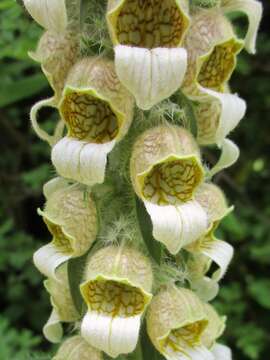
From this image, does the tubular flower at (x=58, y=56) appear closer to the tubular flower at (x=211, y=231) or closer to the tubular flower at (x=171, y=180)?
the tubular flower at (x=171, y=180)

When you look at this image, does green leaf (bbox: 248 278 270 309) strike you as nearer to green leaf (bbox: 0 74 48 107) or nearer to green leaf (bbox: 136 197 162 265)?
green leaf (bbox: 0 74 48 107)

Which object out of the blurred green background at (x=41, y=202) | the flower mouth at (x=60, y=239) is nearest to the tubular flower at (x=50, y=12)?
the flower mouth at (x=60, y=239)

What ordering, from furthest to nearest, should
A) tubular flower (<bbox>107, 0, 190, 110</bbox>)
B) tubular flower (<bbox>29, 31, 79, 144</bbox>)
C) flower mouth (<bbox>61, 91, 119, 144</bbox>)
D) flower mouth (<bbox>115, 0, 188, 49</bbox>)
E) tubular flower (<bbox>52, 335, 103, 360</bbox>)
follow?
tubular flower (<bbox>52, 335, 103, 360</bbox>) < tubular flower (<bbox>29, 31, 79, 144</bbox>) < flower mouth (<bbox>61, 91, 119, 144</bbox>) < flower mouth (<bbox>115, 0, 188, 49</bbox>) < tubular flower (<bbox>107, 0, 190, 110</bbox>)

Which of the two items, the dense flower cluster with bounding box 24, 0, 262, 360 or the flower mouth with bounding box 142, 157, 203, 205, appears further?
the flower mouth with bounding box 142, 157, 203, 205

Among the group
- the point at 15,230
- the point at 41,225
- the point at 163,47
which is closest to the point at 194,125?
the point at 163,47

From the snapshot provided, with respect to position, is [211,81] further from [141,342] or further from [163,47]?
[141,342]

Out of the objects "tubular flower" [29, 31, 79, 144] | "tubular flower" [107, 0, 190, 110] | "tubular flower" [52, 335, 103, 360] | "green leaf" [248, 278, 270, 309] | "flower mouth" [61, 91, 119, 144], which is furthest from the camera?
"green leaf" [248, 278, 270, 309]

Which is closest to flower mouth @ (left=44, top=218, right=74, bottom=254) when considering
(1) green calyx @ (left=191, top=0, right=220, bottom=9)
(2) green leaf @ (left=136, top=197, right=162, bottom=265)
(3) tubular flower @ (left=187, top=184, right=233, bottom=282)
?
(2) green leaf @ (left=136, top=197, right=162, bottom=265)

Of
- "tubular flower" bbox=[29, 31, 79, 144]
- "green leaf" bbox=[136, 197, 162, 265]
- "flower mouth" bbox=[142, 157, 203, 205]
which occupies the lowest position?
"green leaf" bbox=[136, 197, 162, 265]
